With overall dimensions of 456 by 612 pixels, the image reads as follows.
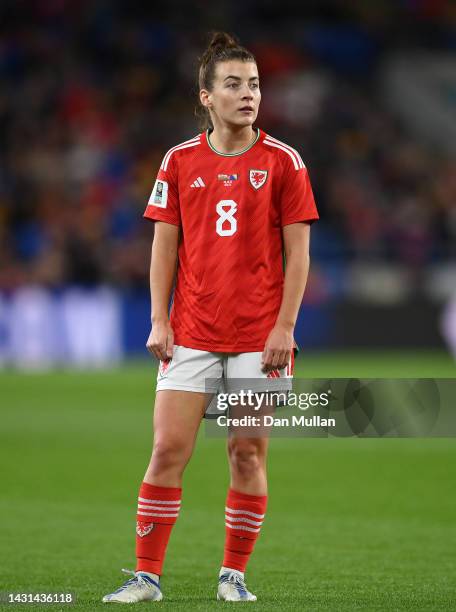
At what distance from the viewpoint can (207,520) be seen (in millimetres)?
7305

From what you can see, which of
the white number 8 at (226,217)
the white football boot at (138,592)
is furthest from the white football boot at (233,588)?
the white number 8 at (226,217)

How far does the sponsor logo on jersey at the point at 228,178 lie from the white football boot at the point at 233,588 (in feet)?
5.13

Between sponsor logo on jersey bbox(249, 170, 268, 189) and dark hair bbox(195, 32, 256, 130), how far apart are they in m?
0.39

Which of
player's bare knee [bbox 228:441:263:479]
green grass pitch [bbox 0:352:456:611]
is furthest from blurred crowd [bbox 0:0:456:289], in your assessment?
player's bare knee [bbox 228:441:263:479]

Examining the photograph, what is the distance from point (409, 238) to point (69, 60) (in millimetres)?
6910

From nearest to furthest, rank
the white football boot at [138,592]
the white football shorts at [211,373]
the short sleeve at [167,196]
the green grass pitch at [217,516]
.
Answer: the white football boot at [138,592]
the white football shorts at [211,373]
the short sleeve at [167,196]
the green grass pitch at [217,516]

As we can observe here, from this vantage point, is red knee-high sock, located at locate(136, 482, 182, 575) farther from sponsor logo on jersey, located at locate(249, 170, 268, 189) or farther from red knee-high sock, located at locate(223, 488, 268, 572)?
sponsor logo on jersey, located at locate(249, 170, 268, 189)

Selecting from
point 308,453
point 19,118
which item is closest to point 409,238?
point 19,118

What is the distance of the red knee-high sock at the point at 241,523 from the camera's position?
5.00 m

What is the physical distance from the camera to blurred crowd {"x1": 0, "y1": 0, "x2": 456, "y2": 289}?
760 inches

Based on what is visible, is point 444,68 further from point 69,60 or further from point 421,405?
point 421,405

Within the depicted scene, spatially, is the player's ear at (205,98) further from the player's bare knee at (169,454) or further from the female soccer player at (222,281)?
the player's bare knee at (169,454)

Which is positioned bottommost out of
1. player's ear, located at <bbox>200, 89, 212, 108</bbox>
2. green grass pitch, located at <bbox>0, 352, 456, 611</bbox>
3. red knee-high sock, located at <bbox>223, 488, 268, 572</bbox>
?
green grass pitch, located at <bbox>0, 352, 456, 611</bbox>

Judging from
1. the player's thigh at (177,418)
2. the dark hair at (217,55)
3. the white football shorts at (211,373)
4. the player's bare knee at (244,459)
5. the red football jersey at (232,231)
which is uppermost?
the dark hair at (217,55)
